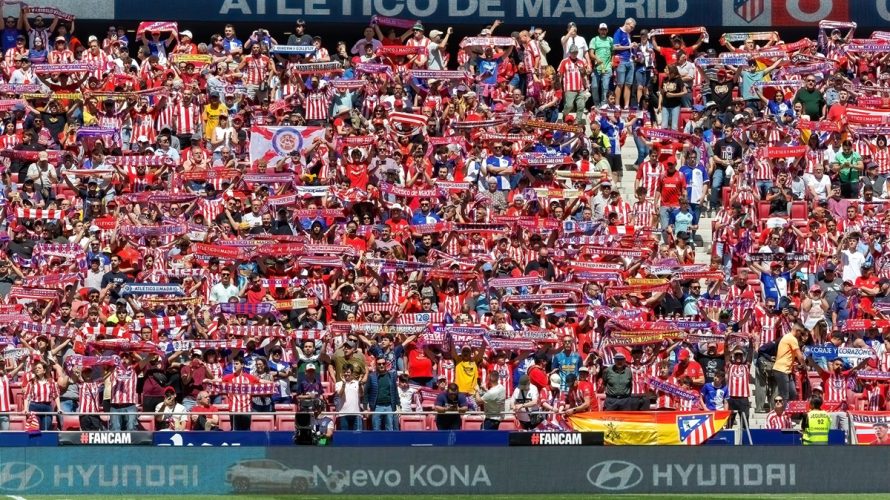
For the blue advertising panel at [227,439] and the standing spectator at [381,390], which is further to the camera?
the standing spectator at [381,390]

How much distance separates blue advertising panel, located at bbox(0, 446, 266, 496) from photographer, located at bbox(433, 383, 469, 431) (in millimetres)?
2371

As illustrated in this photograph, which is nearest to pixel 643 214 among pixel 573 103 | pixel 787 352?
pixel 573 103

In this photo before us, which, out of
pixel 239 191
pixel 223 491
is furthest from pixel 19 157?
pixel 223 491

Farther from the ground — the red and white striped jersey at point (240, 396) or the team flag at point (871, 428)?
the red and white striped jersey at point (240, 396)

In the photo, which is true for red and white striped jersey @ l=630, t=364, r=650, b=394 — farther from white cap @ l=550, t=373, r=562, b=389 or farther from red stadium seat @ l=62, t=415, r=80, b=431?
red stadium seat @ l=62, t=415, r=80, b=431

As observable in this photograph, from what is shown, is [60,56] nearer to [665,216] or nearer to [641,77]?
[641,77]

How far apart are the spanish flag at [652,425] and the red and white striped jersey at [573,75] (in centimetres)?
945

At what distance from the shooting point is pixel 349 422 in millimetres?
26109

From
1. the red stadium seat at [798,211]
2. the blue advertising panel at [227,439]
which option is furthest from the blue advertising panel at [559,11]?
the blue advertising panel at [227,439]

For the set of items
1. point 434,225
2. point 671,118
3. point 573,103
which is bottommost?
point 434,225

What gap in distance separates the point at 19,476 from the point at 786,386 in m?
10.4

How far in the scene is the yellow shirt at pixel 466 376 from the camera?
27641mm

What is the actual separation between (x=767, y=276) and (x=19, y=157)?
1164 cm

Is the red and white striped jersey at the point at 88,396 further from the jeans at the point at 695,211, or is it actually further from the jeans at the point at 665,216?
the jeans at the point at 695,211
